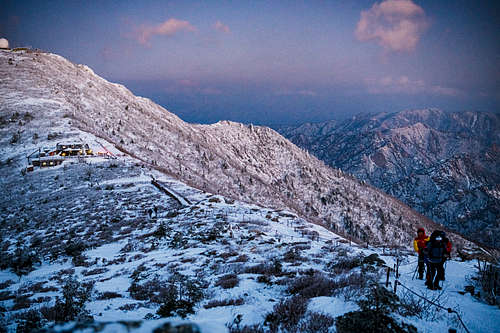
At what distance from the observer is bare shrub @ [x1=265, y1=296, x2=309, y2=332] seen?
201 inches

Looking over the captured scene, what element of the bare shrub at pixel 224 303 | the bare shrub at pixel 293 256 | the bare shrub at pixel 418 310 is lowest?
the bare shrub at pixel 293 256

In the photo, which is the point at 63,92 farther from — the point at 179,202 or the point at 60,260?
the point at 60,260

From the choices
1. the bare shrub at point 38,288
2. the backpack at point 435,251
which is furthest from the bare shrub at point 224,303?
the bare shrub at point 38,288

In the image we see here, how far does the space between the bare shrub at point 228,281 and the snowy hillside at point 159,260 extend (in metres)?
0.06

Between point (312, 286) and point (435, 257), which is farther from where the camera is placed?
point (435, 257)

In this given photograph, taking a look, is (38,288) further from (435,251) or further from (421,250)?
(421,250)

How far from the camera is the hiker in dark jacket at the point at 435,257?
8.12 meters

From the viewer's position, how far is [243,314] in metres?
5.70

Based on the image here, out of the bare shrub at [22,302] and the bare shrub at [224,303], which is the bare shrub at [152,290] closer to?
the bare shrub at [224,303]

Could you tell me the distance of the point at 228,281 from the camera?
27.4 ft

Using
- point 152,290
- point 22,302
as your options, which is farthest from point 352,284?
point 22,302

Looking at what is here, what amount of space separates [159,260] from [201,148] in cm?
6077

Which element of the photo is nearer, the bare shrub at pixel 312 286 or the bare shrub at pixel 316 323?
the bare shrub at pixel 316 323

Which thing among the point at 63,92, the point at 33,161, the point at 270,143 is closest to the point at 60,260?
the point at 33,161
